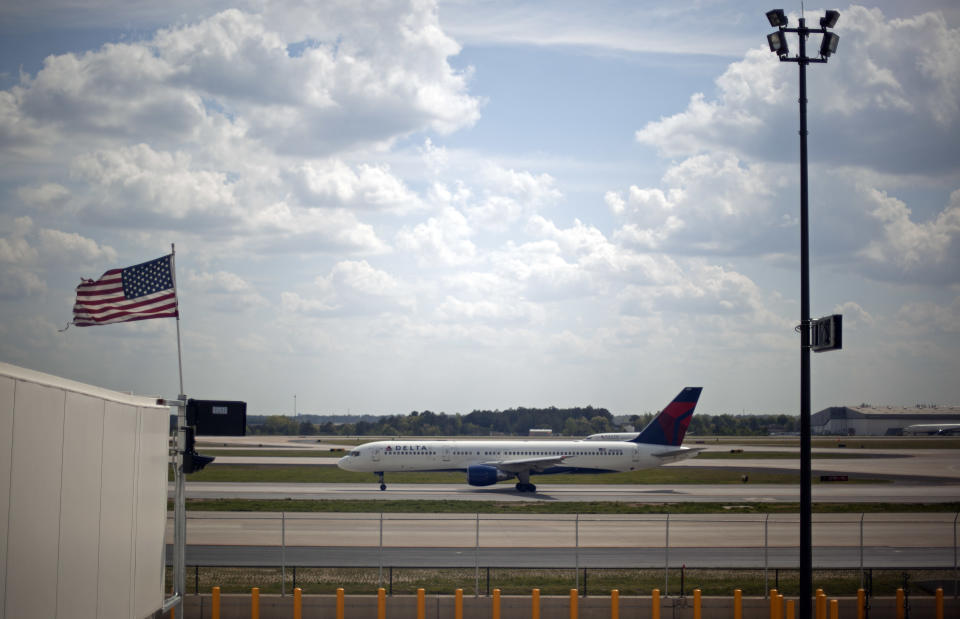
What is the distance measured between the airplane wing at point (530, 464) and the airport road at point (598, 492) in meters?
1.33

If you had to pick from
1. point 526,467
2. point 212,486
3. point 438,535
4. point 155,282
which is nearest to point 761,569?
point 438,535

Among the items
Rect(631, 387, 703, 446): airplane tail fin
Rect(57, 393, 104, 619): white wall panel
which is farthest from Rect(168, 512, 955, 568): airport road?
Rect(631, 387, 703, 446): airplane tail fin

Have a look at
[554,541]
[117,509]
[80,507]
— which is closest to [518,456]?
[554,541]

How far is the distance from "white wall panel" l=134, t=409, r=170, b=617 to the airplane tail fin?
43.3 metres

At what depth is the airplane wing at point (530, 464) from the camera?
5144cm

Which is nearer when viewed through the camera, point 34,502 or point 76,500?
point 34,502

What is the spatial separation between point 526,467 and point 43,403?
44.4 metres

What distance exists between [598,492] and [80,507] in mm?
43537

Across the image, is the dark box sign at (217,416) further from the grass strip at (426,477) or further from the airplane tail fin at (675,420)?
the grass strip at (426,477)

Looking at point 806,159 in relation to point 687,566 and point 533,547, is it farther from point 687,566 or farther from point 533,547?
point 533,547

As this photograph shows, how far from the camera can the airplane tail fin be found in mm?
53781

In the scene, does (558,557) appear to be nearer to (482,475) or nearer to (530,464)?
(482,475)

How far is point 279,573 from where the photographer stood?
22422 mm

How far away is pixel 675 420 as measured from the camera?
176 ft
